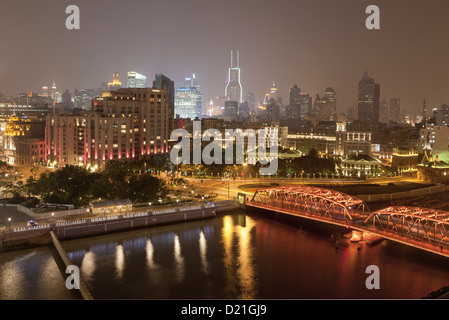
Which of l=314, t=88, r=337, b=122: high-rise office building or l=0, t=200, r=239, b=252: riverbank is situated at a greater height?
l=314, t=88, r=337, b=122: high-rise office building

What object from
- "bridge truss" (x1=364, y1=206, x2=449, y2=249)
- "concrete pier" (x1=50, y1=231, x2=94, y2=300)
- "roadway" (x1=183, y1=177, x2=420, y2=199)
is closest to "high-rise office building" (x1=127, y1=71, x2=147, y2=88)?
"roadway" (x1=183, y1=177, x2=420, y2=199)

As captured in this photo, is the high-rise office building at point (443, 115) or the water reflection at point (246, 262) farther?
the high-rise office building at point (443, 115)

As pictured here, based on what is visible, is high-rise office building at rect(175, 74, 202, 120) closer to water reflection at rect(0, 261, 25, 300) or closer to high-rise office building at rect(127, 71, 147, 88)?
high-rise office building at rect(127, 71, 147, 88)

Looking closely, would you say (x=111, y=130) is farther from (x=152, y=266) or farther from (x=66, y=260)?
(x=152, y=266)

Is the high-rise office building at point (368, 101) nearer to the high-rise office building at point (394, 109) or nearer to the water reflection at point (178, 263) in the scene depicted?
the high-rise office building at point (394, 109)

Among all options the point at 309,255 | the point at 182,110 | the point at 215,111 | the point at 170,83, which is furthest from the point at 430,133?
the point at 215,111

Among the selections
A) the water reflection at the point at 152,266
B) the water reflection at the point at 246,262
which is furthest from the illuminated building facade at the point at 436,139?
the water reflection at the point at 152,266
